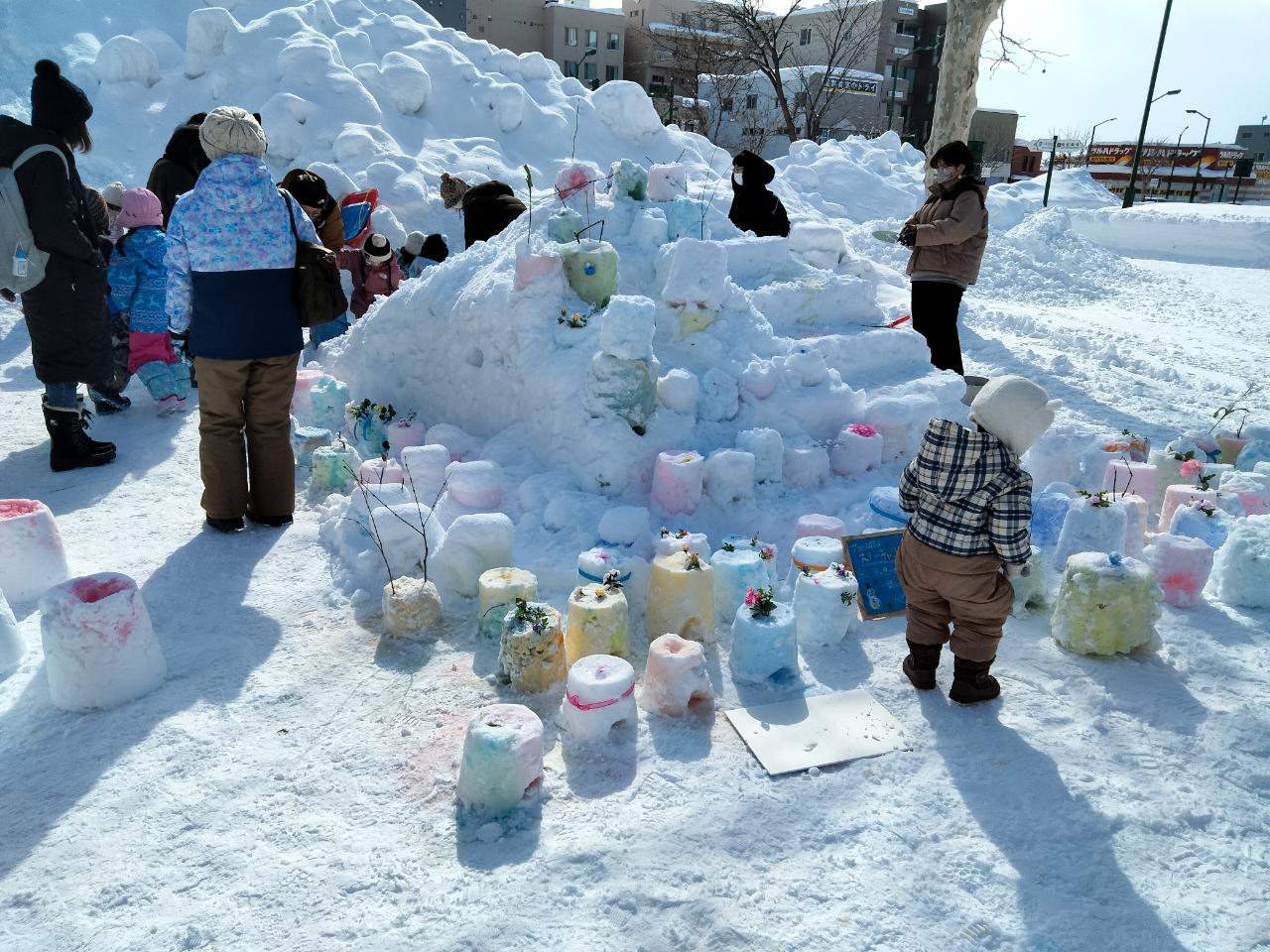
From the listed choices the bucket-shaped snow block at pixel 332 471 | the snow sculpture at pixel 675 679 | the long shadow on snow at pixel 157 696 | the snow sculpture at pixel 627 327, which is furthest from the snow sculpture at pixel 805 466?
the long shadow on snow at pixel 157 696

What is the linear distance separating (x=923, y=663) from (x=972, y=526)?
58 cm

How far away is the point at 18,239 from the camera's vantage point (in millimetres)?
4109

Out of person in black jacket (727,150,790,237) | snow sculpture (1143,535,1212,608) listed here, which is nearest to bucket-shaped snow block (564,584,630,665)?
snow sculpture (1143,535,1212,608)

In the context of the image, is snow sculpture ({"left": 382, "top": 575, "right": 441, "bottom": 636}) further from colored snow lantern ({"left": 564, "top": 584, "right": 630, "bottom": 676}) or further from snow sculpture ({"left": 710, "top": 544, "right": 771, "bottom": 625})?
snow sculpture ({"left": 710, "top": 544, "right": 771, "bottom": 625})

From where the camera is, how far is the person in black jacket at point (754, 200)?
7.01m

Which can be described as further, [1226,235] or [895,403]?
[1226,235]

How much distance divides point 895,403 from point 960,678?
2.15m

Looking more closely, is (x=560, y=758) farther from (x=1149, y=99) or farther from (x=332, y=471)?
(x=1149, y=99)

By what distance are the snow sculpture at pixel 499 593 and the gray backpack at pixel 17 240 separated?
2.98 meters

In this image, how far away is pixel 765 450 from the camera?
163 inches

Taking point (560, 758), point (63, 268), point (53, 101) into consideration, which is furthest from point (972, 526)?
point (53, 101)

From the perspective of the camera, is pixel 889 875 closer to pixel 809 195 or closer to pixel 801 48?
pixel 809 195

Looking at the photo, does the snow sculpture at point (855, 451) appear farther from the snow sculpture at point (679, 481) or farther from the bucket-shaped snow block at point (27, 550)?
the bucket-shaped snow block at point (27, 550)

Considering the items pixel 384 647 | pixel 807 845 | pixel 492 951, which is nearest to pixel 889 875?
pixel 807 845
